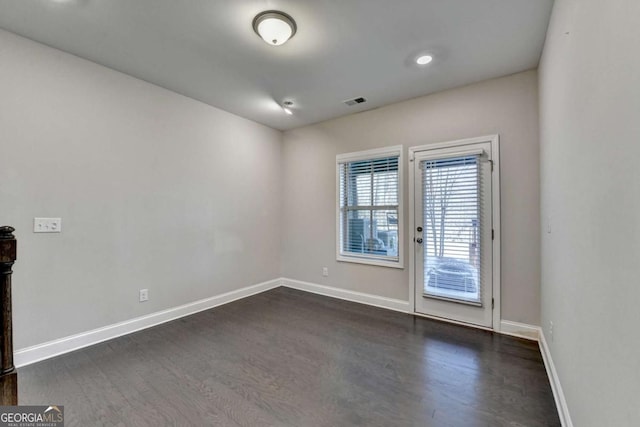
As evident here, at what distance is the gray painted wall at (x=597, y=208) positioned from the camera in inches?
32.9

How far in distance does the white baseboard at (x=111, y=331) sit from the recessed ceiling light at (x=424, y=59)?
12.1 ft

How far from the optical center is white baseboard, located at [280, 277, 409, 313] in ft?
11.6

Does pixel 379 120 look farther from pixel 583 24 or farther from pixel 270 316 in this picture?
pixel 270 316

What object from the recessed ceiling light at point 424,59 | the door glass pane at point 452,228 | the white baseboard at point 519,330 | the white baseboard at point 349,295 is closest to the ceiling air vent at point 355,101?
the recessed ceiling light at point 424,59

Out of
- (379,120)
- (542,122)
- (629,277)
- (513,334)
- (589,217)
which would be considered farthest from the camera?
(379,120)

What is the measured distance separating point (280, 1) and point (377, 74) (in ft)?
4.35

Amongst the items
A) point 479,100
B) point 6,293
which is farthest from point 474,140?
point 6,293

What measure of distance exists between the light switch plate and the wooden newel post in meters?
1.74

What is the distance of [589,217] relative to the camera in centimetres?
125

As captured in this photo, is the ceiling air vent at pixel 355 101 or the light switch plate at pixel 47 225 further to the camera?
the ceiling air vent at pixel 355 101

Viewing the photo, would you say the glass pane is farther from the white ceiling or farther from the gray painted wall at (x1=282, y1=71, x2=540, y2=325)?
the white ceiling

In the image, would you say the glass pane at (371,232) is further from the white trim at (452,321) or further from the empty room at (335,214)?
the white trim at (452,321)

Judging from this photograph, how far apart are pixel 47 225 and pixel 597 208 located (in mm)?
3818

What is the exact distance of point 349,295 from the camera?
396 centimetres
